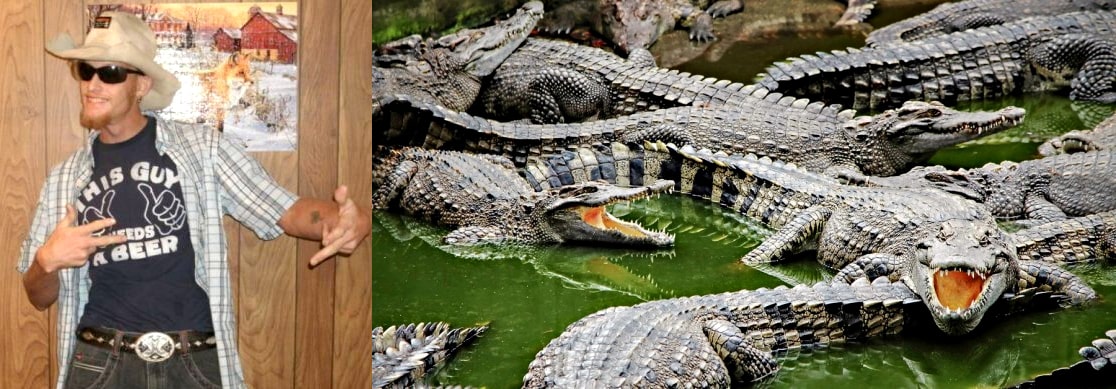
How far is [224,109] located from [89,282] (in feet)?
1.75

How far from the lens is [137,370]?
110 inches

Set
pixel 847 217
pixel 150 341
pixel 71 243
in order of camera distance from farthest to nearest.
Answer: pixel 847 217 < pixel 150 341 < pixel 71 243

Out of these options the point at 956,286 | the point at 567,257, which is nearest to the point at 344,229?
the point at 567,257

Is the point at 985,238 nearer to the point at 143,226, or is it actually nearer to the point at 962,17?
the point at 962,17

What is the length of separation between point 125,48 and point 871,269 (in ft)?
7.42

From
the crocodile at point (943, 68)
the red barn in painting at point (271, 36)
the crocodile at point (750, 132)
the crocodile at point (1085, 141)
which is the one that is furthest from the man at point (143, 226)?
the crocodile at point (1085, 141)

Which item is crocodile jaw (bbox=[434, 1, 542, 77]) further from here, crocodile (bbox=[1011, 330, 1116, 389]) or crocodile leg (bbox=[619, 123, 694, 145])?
crocodile (bbox=[1011, 330, 1116, 389])

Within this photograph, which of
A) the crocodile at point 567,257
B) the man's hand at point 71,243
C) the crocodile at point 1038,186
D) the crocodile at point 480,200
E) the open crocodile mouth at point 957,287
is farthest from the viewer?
the crocodile at point 480,200

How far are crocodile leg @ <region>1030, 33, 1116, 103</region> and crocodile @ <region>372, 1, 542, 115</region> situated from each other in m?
1.70

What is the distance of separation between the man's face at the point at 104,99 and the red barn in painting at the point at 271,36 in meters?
0.28

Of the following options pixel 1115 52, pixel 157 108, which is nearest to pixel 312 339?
pixel 157 108

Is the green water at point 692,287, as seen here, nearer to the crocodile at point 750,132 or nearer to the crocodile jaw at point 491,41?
the crocodile at point 750,132

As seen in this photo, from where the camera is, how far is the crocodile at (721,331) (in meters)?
3.38

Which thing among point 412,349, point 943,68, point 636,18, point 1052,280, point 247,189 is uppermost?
point 636,18
